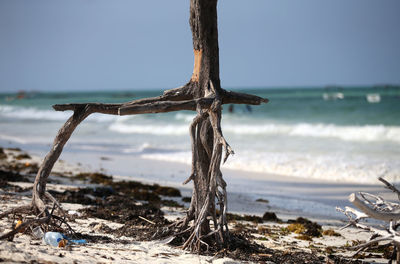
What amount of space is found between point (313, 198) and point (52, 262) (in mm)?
7115

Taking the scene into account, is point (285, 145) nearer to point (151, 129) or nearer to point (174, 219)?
point (151, 129)

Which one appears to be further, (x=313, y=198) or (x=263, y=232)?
(x=313, y=198)

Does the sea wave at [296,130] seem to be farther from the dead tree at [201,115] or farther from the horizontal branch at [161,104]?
the dead tree at [201,115]

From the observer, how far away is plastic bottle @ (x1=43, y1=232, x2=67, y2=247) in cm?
425

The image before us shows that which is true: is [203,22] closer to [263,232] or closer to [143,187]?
[263,232]

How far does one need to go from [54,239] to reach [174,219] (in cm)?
270

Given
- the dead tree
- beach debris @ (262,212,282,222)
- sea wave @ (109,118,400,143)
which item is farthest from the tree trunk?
sea wave @ (109,118,400,143)

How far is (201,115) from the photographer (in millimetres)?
4617

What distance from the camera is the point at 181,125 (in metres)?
27.0

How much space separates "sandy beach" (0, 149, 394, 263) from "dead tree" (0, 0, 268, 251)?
0.33 meters

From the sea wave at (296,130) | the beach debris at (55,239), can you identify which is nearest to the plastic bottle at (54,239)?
the beach debris at (55,239)

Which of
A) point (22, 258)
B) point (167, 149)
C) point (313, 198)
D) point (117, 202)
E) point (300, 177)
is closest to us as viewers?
point (22, 258)

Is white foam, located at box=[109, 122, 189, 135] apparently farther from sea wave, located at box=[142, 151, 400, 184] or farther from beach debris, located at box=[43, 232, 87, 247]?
beach debris, located at box=[43, 232, 87, 247]

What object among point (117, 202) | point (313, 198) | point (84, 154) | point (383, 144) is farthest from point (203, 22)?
point (383, 144)
